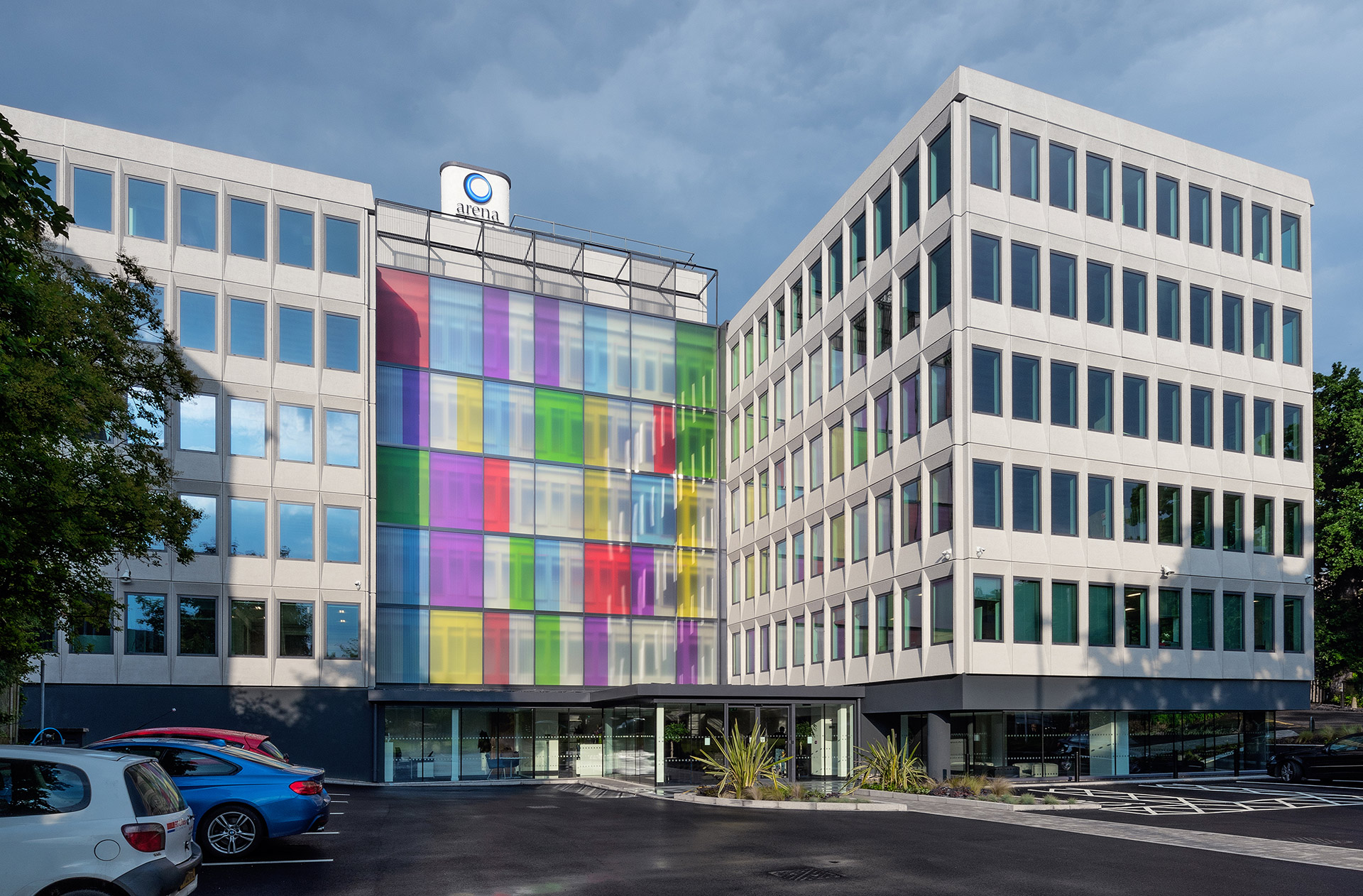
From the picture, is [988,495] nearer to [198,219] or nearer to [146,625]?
[146,625]

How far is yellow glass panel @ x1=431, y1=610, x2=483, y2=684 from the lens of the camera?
3909 cm

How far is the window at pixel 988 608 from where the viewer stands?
1132 inches

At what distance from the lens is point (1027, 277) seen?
30.8m

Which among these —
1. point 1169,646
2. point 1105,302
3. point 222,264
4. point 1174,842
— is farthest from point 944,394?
point 222,264

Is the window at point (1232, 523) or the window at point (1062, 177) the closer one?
the window at point (1062, 177)

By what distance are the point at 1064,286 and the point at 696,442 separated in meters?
18.3

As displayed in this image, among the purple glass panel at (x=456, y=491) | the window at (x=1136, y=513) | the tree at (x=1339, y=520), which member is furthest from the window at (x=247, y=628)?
the tree at (x=1339, y=520)

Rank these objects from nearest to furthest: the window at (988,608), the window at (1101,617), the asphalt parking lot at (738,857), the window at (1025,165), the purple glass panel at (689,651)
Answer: the asphalt parking lot at (738,857)
the window at (988,608)
the window at (1101,617)
the window at (1025,165)
the purple glass panel at (689,651)

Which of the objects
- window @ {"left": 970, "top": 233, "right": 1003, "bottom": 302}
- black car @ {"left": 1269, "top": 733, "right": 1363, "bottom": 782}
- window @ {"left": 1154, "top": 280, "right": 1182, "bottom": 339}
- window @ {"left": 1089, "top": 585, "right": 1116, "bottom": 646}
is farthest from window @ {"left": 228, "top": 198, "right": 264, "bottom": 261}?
black car @ {"left": 1269, "top": 733, "right": 1363, "bottom": 782}

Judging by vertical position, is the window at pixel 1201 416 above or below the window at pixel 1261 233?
below

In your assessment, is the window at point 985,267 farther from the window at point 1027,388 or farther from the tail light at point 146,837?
the tail light at point 146,837

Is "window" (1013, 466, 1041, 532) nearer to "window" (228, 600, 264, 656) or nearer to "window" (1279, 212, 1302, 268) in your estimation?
"window" (1279, 212, 1302, 268)

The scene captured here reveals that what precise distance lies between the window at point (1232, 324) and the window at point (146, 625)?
3331 cm

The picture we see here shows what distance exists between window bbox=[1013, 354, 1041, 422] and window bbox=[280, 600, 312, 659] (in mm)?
22610
